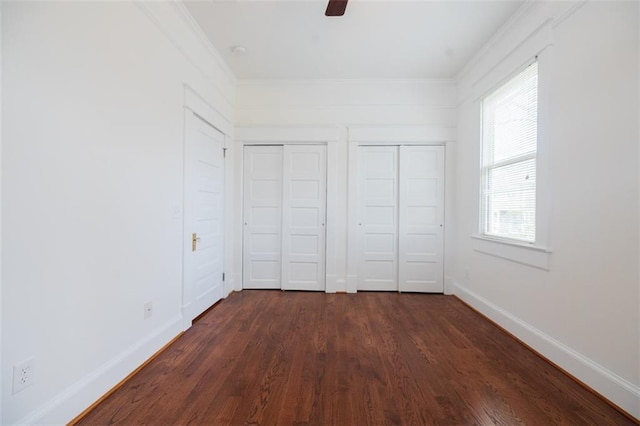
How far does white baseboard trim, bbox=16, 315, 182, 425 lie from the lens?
4.13 ft

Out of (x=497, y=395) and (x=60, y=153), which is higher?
(x=60, y=153)

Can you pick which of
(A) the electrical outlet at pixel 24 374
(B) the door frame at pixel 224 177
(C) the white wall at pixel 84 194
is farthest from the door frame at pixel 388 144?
(A) the electrical outlet at pixel 24 374

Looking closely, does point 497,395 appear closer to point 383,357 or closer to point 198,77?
point 383,357

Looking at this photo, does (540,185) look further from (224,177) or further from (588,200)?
(224,177)

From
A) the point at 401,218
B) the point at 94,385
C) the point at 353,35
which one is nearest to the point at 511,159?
the point at 401,218

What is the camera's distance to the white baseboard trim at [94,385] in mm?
1260

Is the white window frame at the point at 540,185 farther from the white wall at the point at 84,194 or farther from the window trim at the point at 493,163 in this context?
the white wall at the point at 84,194

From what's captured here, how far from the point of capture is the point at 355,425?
1.37m

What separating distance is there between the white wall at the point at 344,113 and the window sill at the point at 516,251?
1.31 meters

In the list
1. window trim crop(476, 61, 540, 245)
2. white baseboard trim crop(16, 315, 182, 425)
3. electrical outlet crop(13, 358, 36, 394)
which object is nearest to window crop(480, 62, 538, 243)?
window trim crop(476, 61, 540, 245)

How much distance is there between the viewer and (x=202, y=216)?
2.79 meters

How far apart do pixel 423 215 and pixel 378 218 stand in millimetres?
624

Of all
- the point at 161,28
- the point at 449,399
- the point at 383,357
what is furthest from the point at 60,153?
the point at 449,399

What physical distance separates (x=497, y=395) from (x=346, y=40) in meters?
3.27
